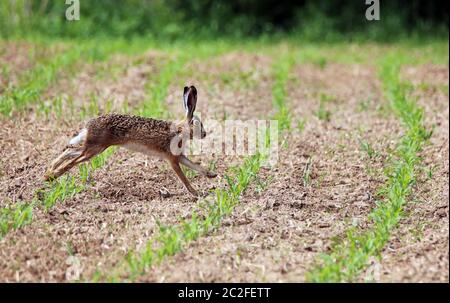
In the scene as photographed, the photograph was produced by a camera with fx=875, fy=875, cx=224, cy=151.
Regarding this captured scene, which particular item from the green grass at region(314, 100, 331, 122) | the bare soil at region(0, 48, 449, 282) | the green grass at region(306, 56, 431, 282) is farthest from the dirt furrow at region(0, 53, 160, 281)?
the green grass at region(314, 100, 331, 122)

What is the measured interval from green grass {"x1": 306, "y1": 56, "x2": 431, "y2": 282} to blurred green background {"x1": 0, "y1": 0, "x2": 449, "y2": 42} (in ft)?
25.6

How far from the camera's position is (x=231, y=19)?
60.9ft

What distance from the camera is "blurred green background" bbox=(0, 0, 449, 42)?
1571 centimetres

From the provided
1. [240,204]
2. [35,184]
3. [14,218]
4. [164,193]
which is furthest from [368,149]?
[14,218]

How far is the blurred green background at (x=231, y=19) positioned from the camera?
15.7 metres

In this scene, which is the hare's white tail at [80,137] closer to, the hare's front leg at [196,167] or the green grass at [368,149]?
the hare's front leg at [196,167]

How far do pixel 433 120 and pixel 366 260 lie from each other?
5.15 metres

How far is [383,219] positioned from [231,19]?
1284cm

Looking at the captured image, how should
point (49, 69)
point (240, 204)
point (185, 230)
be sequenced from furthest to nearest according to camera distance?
point (49, 69) < point (240, 204) < point (185, 230)

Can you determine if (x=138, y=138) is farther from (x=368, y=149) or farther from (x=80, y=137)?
(x=368, y=149)

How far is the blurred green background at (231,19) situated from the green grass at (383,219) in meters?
7.80

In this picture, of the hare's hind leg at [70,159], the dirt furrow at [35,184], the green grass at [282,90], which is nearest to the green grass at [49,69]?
the dirt furrow at [35,184]
